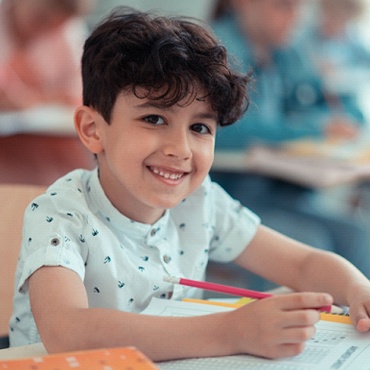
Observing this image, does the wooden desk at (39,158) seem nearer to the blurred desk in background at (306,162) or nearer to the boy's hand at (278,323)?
the blurred desk in background at (306,162)

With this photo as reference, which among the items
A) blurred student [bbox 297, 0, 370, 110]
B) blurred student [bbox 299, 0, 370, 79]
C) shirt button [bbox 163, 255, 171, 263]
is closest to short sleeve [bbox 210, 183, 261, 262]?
shirt button [bbox 163, 255, 171, 263]

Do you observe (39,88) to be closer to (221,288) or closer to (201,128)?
(201,128)

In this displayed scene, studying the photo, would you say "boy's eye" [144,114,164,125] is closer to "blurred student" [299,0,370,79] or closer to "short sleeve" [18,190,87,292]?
"short sleeve" [18,190,87,292]

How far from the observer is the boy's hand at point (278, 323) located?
0.81m

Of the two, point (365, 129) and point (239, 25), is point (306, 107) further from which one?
point (239, 25)

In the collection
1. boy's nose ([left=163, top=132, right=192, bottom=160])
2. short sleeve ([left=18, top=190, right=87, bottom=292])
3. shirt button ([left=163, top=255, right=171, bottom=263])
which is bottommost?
shirt button ([left=163, top=255, right=171, bottom=263])

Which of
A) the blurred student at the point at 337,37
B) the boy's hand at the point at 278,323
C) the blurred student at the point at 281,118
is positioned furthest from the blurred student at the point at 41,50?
the boy's hand at the point at 278,323

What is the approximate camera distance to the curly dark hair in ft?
3.36

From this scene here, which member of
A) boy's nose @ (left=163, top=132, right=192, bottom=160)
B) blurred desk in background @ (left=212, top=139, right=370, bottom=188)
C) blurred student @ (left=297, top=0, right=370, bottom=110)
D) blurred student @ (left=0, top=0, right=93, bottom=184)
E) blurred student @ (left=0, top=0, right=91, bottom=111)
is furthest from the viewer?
blurred student @ (left=297, top=0, right=370, bottom=110)

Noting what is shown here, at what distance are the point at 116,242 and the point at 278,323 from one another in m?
0.34

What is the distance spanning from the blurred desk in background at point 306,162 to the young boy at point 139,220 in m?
1.12

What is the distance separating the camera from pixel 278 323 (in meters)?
0.82

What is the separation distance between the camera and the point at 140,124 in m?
1.05

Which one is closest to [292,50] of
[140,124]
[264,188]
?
[264,188]
